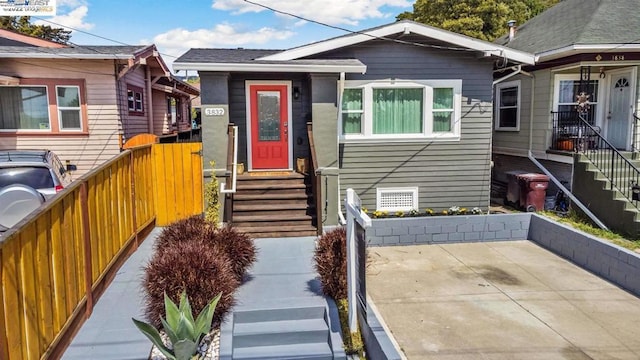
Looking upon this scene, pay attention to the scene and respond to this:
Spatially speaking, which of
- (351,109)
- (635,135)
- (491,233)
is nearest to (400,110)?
(351,109)

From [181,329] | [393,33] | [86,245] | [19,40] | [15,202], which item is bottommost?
[181,329]

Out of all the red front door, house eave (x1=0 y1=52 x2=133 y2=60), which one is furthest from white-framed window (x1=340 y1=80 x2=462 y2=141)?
house eave (x1=0 y1=52 x2=133 y2=60)

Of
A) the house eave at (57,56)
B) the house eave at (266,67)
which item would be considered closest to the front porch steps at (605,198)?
the house eave at (266,67)

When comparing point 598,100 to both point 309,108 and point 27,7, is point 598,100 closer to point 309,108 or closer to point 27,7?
point 309,108

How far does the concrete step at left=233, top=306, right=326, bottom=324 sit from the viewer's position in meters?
4.82

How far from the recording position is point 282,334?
4.63 m

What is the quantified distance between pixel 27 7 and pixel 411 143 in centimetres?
744

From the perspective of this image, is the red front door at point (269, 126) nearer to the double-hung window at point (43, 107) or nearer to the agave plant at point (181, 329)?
the double-hung window at point (43, 107)

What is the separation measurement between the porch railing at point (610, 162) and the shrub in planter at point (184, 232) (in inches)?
293

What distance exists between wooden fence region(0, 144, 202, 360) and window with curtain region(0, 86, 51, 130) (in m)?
6.20

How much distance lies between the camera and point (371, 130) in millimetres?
9852

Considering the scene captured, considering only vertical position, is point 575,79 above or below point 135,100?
above

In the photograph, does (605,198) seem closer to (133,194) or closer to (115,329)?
(133,194)

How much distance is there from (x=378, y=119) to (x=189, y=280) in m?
6.52
